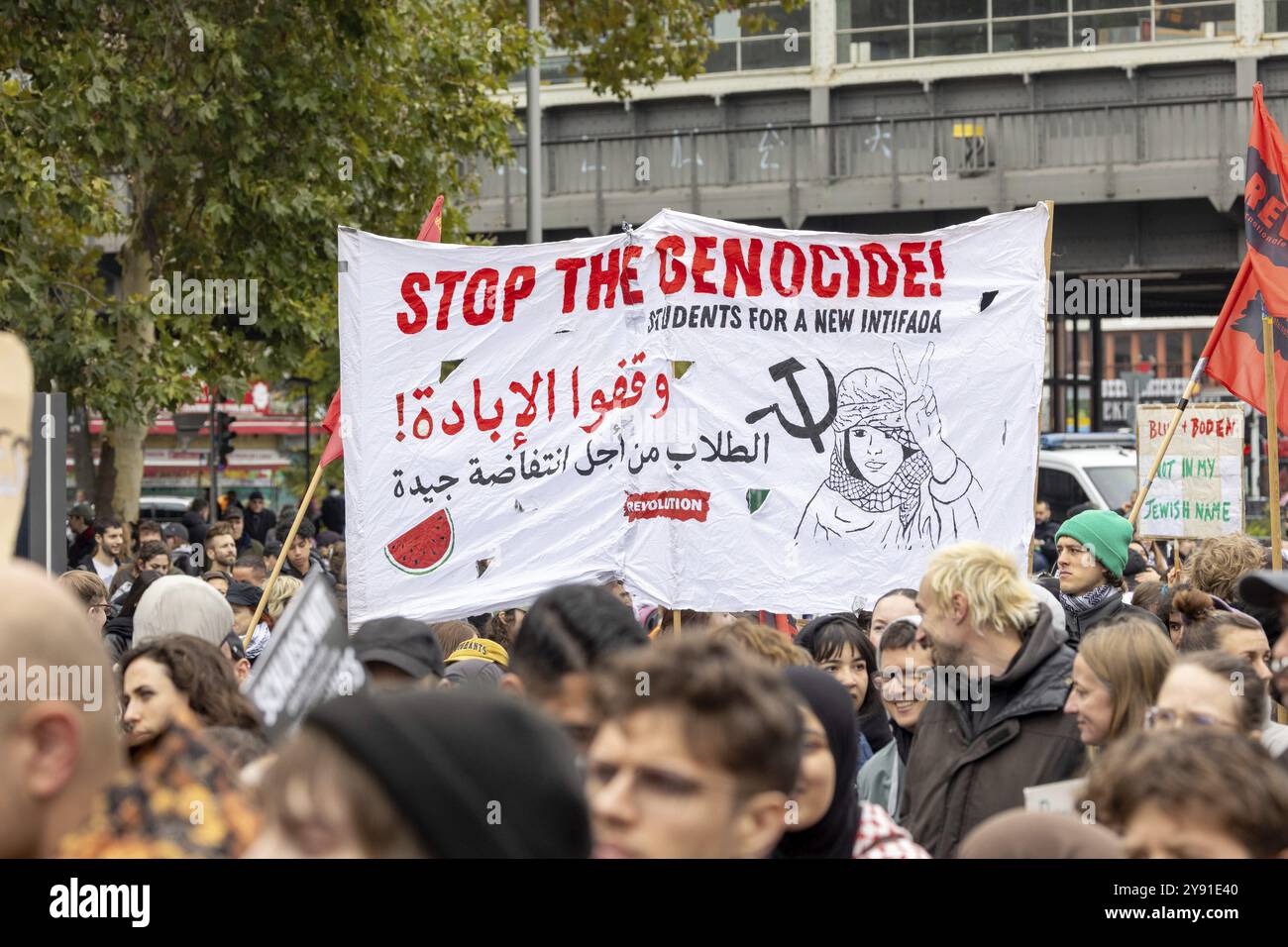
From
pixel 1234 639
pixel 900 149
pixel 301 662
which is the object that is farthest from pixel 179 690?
pixel 900 149

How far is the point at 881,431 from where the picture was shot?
269 inches

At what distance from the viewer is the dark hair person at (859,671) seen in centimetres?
589

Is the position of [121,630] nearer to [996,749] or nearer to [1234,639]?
[996,749]

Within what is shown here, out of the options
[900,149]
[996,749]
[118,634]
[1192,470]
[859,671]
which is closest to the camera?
[996,749]

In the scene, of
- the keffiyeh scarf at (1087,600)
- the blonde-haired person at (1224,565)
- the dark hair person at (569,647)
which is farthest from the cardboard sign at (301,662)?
the blonde-haired person at (1224,565)

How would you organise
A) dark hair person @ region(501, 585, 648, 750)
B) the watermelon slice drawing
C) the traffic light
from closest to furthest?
dark hair person @ region(501, 585, 648, 750) → the watermelon slice drawing → the traffic light

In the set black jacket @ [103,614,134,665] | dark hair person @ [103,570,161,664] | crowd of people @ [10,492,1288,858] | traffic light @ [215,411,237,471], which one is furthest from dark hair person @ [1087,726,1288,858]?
traffic light @ [215,411,237,471]

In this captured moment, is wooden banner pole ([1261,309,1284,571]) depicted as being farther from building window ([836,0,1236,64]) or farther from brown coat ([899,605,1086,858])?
building window ([836,0,1236,64])

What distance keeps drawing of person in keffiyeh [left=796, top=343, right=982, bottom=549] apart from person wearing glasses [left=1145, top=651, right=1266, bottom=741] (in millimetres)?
2729

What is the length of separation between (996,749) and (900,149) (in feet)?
77.1

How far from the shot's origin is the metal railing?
82.1 feet

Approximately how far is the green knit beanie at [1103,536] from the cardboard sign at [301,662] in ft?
16.5

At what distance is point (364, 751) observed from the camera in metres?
1.82
